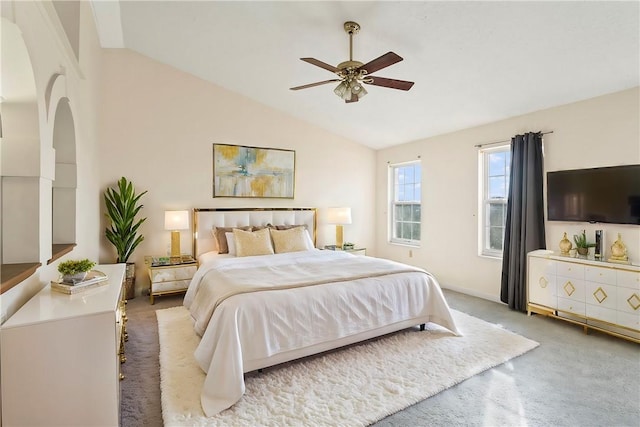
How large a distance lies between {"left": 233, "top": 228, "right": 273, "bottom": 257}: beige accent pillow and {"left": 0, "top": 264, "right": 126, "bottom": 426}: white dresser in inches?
97.3

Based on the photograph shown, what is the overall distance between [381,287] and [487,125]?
116 inches

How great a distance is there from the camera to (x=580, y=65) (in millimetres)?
2846

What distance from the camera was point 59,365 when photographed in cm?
138

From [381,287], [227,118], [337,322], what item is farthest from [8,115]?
[227,118]

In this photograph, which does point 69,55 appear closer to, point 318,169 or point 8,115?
point 8,115

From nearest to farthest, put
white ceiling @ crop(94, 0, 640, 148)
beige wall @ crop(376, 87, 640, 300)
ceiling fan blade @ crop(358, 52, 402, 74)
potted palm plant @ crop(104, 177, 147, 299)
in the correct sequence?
ceiling fan blade @ crop(358, 52, 402, 74), white ceiling @ crop(94, 0, 640, 148), beige wall @ crop(376, 87, 640, 300), potted palm plant @ crop(104, 177, 147, 299)

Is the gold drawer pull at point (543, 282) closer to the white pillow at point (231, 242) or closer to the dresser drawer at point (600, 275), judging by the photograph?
the dresser drawer at point (600, 275)

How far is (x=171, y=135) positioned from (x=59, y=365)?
3640 mm

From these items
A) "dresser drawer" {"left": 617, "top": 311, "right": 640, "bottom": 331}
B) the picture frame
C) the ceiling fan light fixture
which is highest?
the ceiling fan light fixture

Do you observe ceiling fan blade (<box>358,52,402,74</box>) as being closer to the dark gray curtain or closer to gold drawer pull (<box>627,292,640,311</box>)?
the dark gray curtain

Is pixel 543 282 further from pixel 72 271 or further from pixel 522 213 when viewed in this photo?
pixel 72 271

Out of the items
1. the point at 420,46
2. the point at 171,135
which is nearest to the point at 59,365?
the point at 420,46

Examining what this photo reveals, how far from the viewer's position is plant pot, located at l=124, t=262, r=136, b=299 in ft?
13.1

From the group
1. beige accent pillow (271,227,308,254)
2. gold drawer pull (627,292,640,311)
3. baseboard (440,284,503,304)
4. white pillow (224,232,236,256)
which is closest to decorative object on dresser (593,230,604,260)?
gold drawer pull (627,292,640,311)
